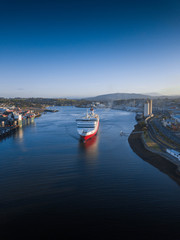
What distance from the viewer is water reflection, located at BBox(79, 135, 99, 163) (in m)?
8.78

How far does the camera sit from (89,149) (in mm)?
10289

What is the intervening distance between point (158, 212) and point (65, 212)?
8.11 feet

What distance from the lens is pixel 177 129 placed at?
1291cm

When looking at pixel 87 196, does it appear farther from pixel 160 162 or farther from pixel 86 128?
pixel 86 128

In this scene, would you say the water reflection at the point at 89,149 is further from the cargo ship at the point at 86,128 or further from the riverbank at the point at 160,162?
the riverbank at the point at 160,162

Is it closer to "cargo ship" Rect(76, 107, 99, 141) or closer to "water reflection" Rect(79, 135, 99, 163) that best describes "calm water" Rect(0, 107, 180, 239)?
"water reflection" Rect(79, 135, 99, 163)

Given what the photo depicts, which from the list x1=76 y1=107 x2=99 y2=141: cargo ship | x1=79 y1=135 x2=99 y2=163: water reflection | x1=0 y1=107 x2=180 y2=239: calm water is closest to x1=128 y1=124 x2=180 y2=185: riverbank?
x1=0 y1=107 x2=180 y2=239: calm water

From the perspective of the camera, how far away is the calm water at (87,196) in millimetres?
3818

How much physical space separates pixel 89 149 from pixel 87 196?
5.31m

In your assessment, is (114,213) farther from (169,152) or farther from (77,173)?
(169,152)

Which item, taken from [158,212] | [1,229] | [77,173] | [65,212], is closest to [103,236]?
[65,212]

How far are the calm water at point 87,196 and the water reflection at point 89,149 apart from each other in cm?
32

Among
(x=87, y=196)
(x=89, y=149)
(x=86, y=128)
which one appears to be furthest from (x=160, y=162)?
(x=86, y=128)

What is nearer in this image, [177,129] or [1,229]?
[1,229]
